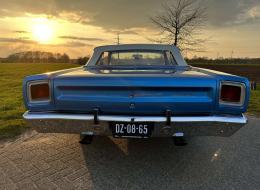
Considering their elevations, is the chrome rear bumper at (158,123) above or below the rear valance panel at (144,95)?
below

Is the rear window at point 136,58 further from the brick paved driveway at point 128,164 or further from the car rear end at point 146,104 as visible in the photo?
the car rear end at point 146,104

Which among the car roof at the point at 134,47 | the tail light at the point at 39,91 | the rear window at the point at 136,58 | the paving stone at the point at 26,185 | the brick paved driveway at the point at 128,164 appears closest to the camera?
the paving stone at the point at 26,185

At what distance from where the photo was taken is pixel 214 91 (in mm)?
2859

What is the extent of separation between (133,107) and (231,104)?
1103 millimetres

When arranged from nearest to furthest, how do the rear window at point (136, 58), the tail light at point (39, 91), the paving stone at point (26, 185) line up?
the paving stone at point (26, 185) < the tail light at point (39, 91) < the rear window at point (136, 58)

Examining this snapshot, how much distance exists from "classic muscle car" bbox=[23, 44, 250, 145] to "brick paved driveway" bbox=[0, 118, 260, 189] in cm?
53

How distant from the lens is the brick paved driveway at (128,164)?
290 centimetres

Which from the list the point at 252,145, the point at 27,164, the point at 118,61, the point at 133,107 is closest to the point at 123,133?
the point at 133,107

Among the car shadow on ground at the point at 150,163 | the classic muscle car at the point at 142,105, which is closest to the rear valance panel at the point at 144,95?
Result: the classic muscle car at the point at 142,105

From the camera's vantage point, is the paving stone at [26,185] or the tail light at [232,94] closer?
the paving stone at [26,185]

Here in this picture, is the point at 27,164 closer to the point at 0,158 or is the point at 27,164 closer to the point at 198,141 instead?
the point at 0,158

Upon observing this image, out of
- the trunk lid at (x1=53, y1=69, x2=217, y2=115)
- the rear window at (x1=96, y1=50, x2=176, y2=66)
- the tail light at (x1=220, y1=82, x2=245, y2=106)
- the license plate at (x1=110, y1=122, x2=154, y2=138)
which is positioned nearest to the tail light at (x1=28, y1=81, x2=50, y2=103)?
the trunk lid at (x1=53, y1=69, x2=217, y2=115)

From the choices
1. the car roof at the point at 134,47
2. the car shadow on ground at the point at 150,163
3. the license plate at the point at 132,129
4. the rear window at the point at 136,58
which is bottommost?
the car shadow on ground at the point at 150,163

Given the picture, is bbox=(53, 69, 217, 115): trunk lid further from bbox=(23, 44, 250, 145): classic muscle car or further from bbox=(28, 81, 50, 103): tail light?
bbox=(28, 81, 50, 103): tail light
